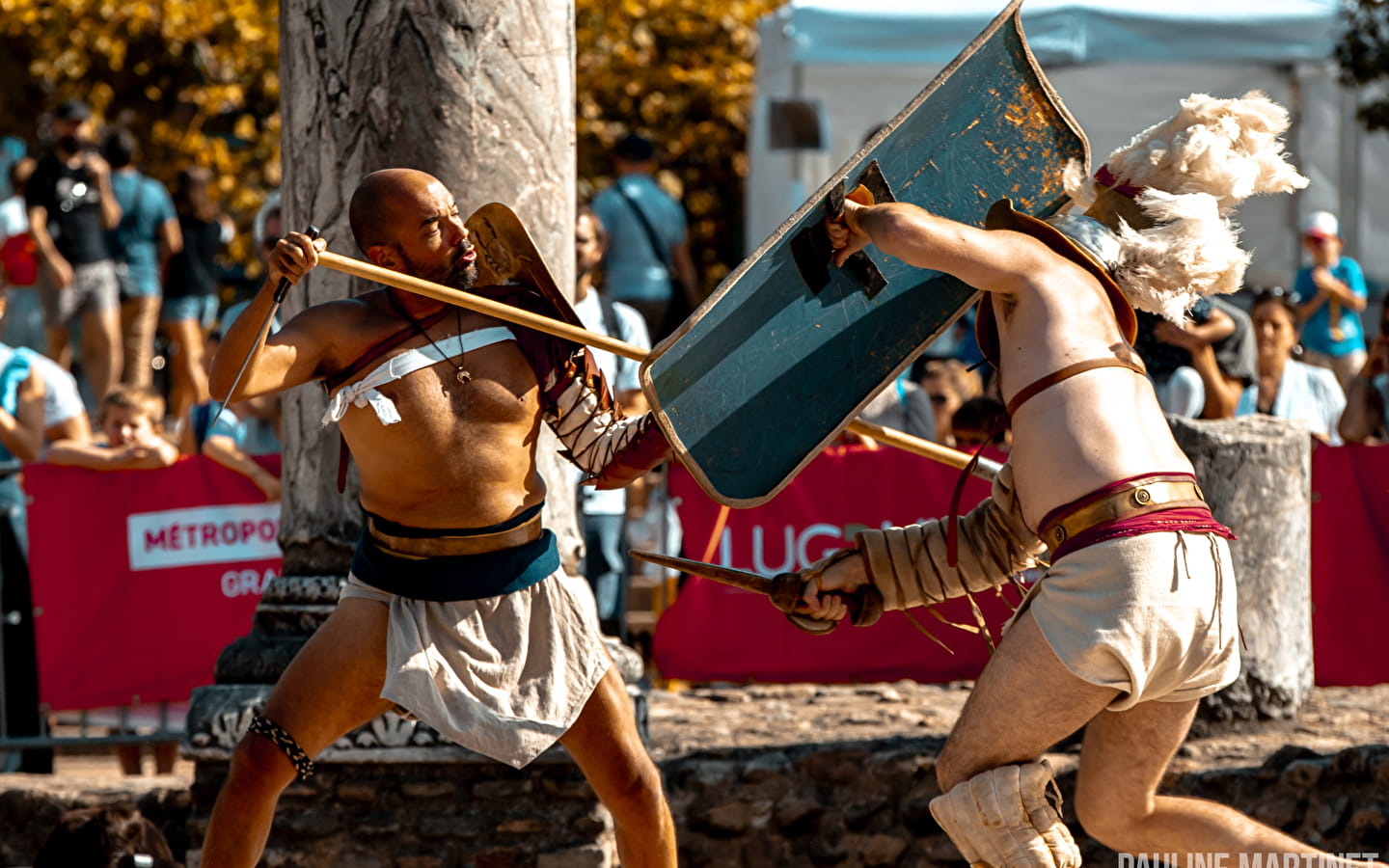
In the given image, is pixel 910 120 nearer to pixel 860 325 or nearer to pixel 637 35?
pixel 860 325

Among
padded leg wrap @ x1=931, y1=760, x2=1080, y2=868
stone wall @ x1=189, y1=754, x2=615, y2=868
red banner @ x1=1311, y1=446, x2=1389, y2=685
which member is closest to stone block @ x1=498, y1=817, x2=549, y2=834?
stone wall @ x1=189, y1=754, x2=615, y2=868

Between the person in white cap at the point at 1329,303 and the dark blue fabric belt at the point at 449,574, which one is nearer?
the dark blue fabric belt at the point at 449,574

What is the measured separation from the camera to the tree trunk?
16.5ft

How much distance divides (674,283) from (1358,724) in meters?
4.66

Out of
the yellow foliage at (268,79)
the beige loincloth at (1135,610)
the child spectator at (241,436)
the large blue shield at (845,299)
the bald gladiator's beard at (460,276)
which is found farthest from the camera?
the yellow foliage at (268,79)

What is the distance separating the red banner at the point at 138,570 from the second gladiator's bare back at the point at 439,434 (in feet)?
8.38

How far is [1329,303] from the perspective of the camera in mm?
9820

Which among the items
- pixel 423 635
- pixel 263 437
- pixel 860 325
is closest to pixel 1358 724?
pixel 860 325

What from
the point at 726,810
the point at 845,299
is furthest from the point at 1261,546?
the point at 845,299

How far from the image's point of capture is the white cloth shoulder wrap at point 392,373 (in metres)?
4.13

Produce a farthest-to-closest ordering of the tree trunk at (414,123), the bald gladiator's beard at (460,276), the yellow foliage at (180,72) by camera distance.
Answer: the yellow foliage at (180,72), the tree trunk at (414,123), the bald gladiator's beard at (460,276)

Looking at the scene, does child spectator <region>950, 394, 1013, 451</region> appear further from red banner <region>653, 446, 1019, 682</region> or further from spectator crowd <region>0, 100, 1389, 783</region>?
red banner <region>653, 446, 1019, 682</region>
